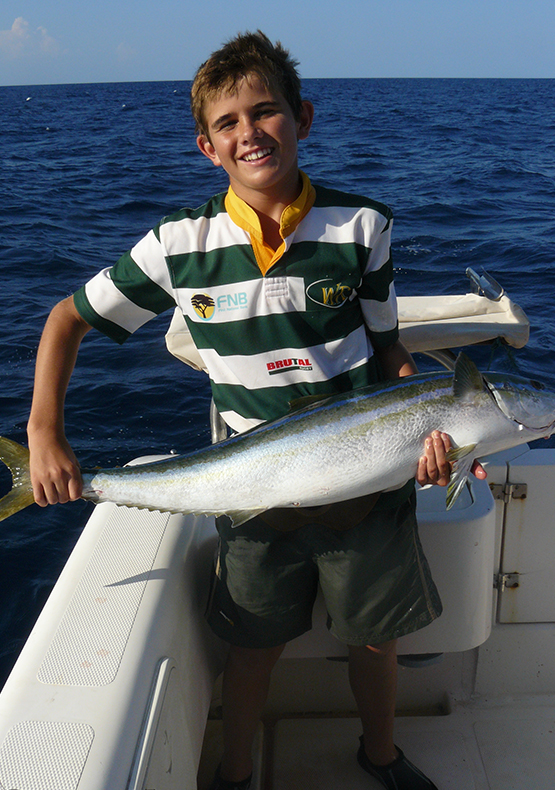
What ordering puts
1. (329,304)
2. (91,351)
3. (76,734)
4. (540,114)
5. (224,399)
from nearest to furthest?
(76,734) → (329,304) → (224,399) → (91,351) → (540,114)

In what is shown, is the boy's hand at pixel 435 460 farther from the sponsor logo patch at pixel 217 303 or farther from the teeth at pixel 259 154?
the teeth at pixel 259 154

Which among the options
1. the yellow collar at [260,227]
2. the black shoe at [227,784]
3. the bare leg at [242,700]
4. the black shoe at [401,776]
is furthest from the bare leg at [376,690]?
the yellow collar at [260,227]

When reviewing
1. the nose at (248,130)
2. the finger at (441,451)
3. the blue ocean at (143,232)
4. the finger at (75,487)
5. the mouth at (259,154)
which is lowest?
the blue ocean at (143,232)

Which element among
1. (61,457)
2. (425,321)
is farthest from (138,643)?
(425,321)

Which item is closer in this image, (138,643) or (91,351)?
(138,643)

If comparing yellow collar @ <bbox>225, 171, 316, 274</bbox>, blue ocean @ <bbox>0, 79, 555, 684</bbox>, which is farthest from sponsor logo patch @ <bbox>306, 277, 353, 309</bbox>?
blue ocean @ <bbox>0, 79, 555, 684</bbox>

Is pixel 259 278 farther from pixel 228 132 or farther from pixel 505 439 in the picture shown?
pixel 505 439

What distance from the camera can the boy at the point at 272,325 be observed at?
7.11ft

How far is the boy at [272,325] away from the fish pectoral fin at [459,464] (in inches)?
1.1

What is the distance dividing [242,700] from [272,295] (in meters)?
1.50

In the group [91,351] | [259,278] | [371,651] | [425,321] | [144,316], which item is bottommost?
[91,351]

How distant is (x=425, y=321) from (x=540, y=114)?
46.2 metres

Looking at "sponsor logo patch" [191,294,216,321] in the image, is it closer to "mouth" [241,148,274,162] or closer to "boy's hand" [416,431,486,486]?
"mouth" [241,148,274,162]

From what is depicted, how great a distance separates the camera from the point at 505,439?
2178mm
